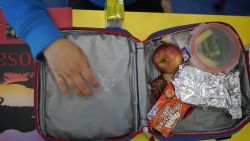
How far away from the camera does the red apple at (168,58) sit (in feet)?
2.44

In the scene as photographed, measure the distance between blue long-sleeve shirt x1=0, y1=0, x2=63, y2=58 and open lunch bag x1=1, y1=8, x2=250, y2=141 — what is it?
143 millimetres

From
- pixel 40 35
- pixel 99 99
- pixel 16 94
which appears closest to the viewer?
pixel 40 35

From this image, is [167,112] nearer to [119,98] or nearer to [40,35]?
[119,98]

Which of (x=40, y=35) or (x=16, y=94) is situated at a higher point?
(x=40, y=35)

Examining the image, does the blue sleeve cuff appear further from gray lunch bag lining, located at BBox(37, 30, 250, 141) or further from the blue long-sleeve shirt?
gray lunch bag lining, located at BBox(37, 30, 250, 141)

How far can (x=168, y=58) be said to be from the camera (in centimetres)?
74

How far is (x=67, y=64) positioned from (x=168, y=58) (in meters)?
0.28

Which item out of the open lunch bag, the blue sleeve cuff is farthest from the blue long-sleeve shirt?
the open lunch bag

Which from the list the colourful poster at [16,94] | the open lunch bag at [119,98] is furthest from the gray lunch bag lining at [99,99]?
the colourful poster at [16,94]

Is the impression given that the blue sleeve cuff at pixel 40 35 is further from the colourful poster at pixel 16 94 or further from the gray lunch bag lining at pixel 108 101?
the colourful poster at pixel 16 94

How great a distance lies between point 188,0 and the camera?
1.43 metres

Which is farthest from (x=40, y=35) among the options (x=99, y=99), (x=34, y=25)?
(x=99, y=99)

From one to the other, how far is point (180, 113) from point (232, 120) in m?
0.15

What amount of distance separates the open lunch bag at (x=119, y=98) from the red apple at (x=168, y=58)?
0.05ft
